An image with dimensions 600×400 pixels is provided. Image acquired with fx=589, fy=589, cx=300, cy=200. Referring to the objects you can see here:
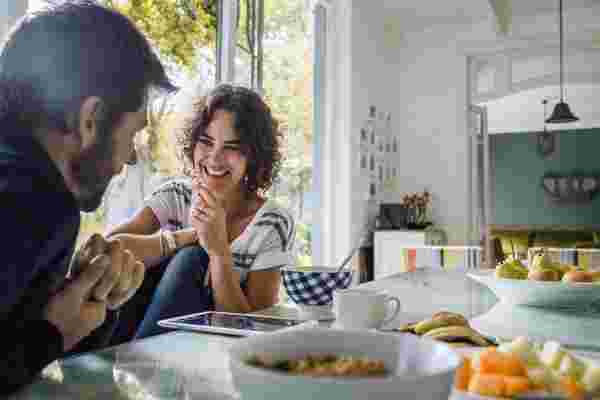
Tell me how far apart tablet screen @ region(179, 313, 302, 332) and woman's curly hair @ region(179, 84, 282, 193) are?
95 cm

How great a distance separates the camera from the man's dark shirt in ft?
2.16

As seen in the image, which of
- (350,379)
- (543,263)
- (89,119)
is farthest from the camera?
(543,263)

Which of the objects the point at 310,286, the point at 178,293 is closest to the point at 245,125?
the point at 178,293

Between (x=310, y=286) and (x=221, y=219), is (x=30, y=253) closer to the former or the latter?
(x=310, y=286)

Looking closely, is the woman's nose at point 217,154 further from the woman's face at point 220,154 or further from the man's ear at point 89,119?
the man's ear at point 89,119

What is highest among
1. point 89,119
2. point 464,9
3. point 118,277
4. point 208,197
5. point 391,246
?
point 464,9

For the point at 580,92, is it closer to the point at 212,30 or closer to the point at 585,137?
the point at 585,137

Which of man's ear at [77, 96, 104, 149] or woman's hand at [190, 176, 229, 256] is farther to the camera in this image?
woman's hand at [190, 176, 229, 256]

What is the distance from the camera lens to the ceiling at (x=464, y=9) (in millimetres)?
4691

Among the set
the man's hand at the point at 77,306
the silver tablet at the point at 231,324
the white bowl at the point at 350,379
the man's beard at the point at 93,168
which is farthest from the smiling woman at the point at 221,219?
the white bowl at the point at 350,379

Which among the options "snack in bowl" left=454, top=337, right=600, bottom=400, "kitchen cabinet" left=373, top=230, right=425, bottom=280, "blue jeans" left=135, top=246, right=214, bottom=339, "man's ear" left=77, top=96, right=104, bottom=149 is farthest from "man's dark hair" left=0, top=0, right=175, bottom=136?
"kitchen cabinet" left=373, top=230, right=425, bottom=280

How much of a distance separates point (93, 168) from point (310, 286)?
0.47 meters

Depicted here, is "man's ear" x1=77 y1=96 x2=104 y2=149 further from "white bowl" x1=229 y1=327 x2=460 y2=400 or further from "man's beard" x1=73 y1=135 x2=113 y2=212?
"white bowl" x1=229 y1=327 x2=460 y2=400

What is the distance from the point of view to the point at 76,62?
1051 mm
